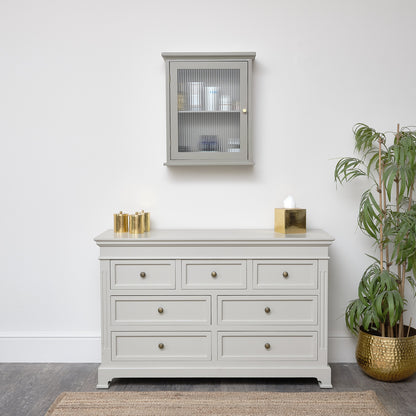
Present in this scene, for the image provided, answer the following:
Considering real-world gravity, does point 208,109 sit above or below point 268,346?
above

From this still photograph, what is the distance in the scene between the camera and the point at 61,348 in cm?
287

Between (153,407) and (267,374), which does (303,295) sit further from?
(153,407)

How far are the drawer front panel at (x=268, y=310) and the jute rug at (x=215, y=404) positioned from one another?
1.29 feet

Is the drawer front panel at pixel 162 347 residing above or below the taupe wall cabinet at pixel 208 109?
below

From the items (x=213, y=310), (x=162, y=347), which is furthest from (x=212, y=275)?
(x=162, y=347)

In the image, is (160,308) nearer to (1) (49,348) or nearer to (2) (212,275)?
(2) (212,275)

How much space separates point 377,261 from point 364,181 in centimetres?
54

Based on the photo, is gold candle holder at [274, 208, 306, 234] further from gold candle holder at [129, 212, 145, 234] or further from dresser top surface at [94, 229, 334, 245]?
gold candle holder at [129, 212, 145, 234]

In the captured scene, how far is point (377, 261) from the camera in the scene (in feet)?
8.61

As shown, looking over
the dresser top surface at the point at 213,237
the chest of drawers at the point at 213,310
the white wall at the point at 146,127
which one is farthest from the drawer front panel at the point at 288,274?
the white wall at the point at 146,127

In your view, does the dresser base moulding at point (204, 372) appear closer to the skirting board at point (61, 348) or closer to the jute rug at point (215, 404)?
the jute rug at point (215, 404)

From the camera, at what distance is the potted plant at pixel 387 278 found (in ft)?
8.00

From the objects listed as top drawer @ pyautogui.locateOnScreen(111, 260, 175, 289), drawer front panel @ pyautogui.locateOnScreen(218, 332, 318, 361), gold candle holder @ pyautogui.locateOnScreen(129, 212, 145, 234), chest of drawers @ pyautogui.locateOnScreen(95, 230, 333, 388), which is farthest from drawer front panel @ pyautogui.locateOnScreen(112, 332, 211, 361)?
gold candle holder @ pyautogui.locateOnScreen(129, 212, 145, 234)

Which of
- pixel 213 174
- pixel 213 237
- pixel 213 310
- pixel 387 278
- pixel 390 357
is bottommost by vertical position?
pixel 390 357
